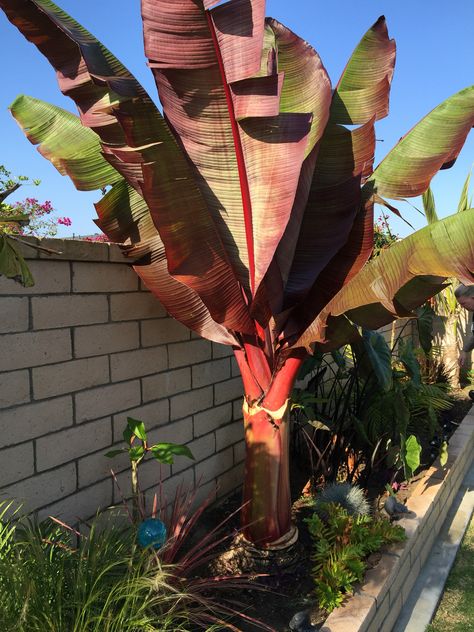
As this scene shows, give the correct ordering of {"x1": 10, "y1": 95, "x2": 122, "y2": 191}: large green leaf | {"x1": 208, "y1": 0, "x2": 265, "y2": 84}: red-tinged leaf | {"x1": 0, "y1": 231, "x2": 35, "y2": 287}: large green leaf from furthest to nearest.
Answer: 1. {"x1": 10, "y1": 95, "x2": 122, "y2": 191}: large green leaf
2. {"x1": 208, "y1": 0, "x2": 265, "y2": 84}: red-tinged leaf
3. {"x1": 0, "y1": 231, "x2": 35, "y2": 287}: large green leaf

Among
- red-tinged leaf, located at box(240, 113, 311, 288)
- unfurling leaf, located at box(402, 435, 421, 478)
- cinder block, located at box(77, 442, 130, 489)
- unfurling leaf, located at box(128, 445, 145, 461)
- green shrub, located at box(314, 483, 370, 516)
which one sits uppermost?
red-tinged leaf, located at box(240, 113, 311, 288)

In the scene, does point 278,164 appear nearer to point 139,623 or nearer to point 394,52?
point 394,52

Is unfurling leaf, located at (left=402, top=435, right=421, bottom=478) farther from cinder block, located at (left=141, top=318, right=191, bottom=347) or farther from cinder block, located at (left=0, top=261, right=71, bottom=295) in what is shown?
cinder block, located at (left=0, top=261, right=71, bottom=295)

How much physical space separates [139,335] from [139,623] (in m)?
1.66

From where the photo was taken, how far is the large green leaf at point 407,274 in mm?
2293

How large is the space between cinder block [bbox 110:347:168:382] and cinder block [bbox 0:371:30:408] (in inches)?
22.9

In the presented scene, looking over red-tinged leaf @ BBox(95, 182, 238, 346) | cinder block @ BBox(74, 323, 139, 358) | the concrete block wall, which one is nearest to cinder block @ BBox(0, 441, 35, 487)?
the concrete block wall

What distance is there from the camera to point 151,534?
2482mm

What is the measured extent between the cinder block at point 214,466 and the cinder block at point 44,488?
3.70 ft

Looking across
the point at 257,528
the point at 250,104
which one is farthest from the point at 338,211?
the point at 257,528

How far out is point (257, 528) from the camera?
3225 mm

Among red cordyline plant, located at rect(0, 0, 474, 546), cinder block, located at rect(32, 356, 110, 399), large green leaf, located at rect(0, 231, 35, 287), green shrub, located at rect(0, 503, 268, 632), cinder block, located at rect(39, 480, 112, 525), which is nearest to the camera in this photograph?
large green leaf, located at rect(0, 231, 35, 287)

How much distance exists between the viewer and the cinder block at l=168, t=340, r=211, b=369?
3.53 m

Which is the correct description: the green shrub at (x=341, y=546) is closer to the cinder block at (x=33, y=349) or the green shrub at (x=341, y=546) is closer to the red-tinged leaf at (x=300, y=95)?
the red-tinged leaf at (x=300, y=95)
